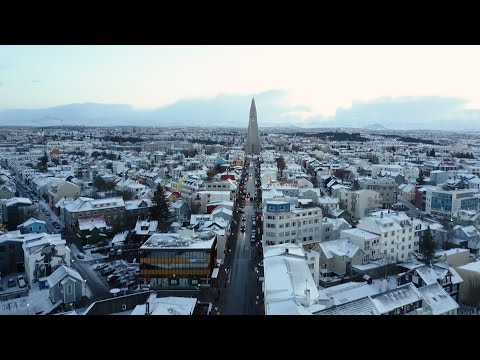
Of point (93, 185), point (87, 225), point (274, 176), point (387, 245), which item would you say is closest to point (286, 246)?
point (387, 245)

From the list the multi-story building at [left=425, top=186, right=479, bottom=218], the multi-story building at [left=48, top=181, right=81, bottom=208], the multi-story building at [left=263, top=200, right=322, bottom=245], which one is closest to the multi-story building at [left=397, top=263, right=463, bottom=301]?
the multi-story building at [left=263, top=200, right=322, bottom=245]

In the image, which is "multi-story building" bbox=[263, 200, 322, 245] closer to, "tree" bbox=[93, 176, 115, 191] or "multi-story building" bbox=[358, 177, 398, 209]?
"multi-story building" bbox=[358, 177, 398, 209]

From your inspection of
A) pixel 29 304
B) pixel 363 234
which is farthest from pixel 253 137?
pixel 29 304

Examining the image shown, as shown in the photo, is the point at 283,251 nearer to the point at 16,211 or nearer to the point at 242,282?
the point at 242,282

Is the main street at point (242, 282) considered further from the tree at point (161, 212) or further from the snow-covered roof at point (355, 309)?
the tree at point (161, 212)
